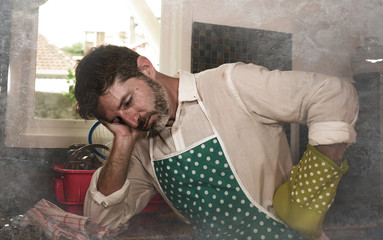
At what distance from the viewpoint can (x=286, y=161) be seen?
0.80 metres

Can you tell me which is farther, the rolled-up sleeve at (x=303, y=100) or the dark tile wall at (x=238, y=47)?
the dark tile wall at (x=238, y=47)

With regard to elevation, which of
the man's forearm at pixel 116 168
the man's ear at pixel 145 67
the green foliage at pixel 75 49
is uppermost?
the green foliage at pixel 75 49

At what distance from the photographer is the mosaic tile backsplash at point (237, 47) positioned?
82 cm

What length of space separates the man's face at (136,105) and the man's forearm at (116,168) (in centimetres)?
5

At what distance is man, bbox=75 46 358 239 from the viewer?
74 centimetres

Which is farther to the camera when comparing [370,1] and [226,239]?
[370,1]

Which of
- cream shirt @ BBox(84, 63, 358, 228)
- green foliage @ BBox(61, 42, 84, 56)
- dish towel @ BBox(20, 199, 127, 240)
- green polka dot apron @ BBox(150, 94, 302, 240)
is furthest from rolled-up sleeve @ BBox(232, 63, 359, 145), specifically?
dish towel @ BBox(20, 199, 127, 240)

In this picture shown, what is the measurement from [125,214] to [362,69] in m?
0.67

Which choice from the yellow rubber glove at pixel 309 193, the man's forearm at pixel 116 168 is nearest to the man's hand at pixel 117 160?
the man's forearm at pixel 116 168

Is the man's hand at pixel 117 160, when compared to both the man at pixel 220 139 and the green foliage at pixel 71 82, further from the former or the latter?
the green foliage at pixel 71 82

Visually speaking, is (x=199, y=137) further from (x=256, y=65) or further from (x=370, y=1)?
(x=370, y=1)

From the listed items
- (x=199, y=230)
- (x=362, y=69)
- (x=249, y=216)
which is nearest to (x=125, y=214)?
(x=199, y=230)

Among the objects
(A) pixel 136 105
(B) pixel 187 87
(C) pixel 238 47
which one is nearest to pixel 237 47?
(C) pixel 238 47

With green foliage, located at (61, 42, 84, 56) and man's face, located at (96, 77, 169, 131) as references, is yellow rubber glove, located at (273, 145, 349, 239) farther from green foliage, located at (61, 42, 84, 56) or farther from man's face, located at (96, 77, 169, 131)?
green foliage, located at (61, 42, 84, 56)
